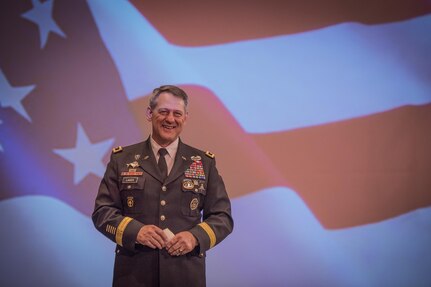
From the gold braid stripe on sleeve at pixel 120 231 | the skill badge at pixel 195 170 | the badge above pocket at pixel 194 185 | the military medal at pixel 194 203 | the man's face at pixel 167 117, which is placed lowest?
the gold braid stripe on sleeve at pixel 120 231

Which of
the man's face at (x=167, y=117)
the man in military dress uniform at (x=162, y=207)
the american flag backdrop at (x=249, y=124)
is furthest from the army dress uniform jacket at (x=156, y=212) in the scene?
the american flag backdrop at (x=249, y=124)

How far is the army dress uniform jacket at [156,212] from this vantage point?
1846 mm

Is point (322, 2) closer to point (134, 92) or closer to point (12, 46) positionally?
point (134, 92)

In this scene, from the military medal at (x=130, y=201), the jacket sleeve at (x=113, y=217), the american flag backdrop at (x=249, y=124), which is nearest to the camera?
the jacket sleeve at (x=113, y=217)

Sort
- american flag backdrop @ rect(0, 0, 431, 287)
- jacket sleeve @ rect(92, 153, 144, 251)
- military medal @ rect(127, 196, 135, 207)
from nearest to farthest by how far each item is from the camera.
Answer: jacket sleeve @ rect(92, 153, 144, 251)
military medal @ rect(127, 196, 135, 207)
american flag backdrop @ rect(0, 0, 431, 287)

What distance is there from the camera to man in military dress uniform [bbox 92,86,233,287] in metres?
1.80

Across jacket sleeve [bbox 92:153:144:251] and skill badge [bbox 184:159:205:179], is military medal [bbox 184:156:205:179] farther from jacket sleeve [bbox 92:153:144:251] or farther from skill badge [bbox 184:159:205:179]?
jacket sleeve [bbox 92:153:144:251]

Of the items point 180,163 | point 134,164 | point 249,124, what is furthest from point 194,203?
point 249,124

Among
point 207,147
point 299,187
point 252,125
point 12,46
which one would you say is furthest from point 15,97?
point 299,187

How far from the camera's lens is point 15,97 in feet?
10.6

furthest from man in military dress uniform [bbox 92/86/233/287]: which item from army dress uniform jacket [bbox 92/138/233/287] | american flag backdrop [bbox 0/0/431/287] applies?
american flag backdrop [bbox 0/0/431/287]

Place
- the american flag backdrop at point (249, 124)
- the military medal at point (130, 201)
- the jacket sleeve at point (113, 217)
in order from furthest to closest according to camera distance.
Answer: the american flag backdrop at point (249, 124)
the military medal at point (130, 201)
the jacket sleeve at point (113, 217)

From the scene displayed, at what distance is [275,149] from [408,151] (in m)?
0.99

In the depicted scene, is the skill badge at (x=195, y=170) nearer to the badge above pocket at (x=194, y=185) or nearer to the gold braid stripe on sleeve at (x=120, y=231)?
the badge above pocket at (x=194, y=185)
